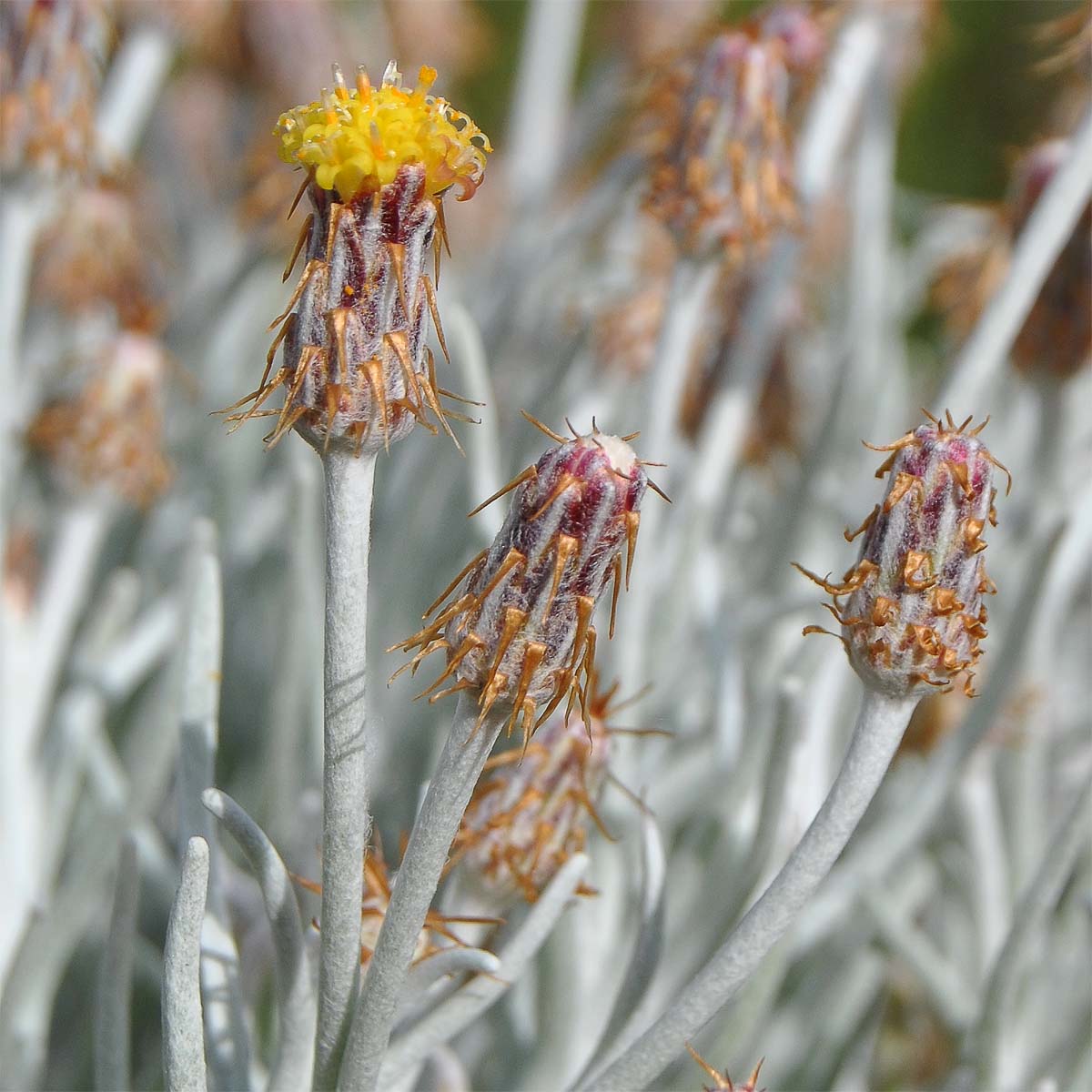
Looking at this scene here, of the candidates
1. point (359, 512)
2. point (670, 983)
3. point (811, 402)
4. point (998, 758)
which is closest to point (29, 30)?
point (359, 512)

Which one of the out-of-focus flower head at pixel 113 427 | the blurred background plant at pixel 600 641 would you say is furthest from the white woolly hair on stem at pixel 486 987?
the out-of-focus flower head at pixel 113 427

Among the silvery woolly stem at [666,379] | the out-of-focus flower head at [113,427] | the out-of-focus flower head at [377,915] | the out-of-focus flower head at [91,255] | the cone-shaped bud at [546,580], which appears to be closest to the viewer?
the cone-shaped bud at [546,580]

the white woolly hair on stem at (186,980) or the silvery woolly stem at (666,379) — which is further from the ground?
the silvery woolly stem at (666,379)

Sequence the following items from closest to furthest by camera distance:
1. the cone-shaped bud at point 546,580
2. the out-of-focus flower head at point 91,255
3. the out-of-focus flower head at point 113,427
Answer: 1. the cone-shaped bud at point 546,580
2. the out-of-focus flower head at point 113,427
3. the out-of-focus flower head at point 91,255

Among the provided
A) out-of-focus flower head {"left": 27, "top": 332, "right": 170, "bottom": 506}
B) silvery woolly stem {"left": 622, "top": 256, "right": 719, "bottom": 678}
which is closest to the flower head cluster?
silvery woolly stem {"left": 622, "top": 256, "right": 719, "bottom": 678}

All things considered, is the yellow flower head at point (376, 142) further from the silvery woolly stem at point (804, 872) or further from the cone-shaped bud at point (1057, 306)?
the cone-shaped bud at point (1057, 306)

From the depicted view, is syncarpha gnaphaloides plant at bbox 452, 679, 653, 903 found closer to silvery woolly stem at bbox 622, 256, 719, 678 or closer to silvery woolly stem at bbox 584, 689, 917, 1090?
silvery woolly stem at bbox 584, 689, 917, 1090

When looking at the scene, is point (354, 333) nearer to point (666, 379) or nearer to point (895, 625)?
point (895, 625)
